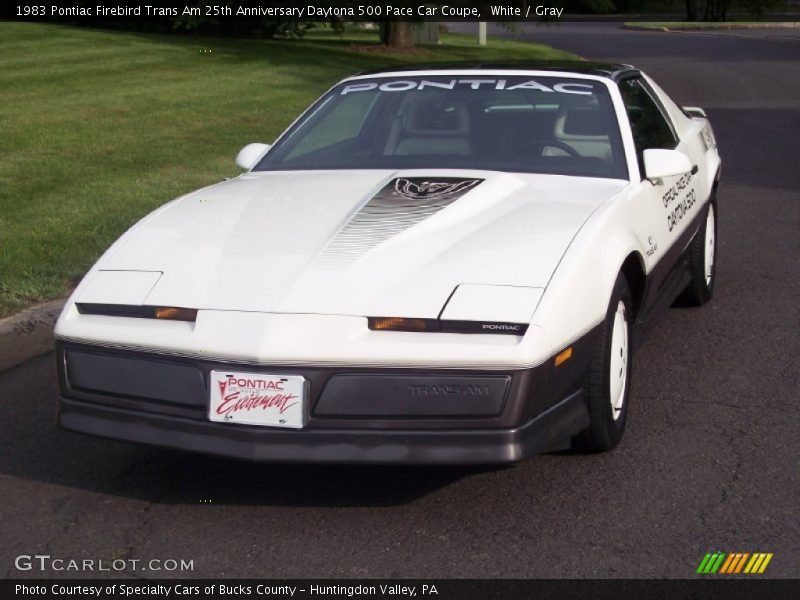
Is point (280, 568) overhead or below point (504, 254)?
below

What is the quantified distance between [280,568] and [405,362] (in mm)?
722

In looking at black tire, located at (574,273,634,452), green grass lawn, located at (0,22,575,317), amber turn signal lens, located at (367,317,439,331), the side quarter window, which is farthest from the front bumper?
green grass lawn, located at (0,22,575,317)

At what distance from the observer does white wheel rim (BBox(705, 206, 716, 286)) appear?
693 cm

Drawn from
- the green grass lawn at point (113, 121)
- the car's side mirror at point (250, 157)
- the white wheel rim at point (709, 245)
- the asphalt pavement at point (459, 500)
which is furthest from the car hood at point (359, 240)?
the green grass lawn at point (113, 121)

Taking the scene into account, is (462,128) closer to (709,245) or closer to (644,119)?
(644,119)

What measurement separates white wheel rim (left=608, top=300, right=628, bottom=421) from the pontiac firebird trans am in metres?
0.02

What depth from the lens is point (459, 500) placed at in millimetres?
4285

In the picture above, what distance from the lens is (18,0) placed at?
34.2 m

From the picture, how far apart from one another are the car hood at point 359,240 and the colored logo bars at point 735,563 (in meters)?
1.01

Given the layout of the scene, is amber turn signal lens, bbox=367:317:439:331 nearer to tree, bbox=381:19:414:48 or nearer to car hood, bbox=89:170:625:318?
car hood, bbox=89:170:625:318

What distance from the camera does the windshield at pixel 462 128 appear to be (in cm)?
550

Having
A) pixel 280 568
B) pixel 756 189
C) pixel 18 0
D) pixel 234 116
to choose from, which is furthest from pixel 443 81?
pixel 18 0

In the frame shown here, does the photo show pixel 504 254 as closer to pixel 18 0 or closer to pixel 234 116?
pixel 234 116

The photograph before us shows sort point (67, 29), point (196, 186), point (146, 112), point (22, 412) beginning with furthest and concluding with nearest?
point (67, 29)
point (146, 112)
point (196, 186)
point (22, 412)
